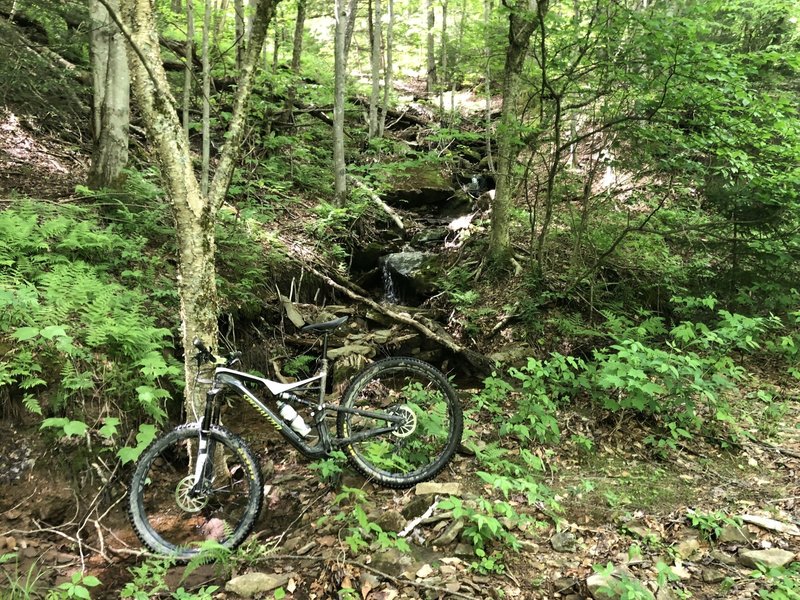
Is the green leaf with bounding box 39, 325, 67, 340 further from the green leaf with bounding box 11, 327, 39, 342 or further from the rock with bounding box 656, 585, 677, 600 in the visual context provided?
the rock with bounding box 656, 585, 677, 600

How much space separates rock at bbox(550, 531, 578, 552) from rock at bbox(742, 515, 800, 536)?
4.29 ft

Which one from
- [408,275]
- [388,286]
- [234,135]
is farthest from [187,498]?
[388,286]

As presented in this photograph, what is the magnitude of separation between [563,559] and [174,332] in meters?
4.34

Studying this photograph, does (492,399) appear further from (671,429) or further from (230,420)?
(230,420)

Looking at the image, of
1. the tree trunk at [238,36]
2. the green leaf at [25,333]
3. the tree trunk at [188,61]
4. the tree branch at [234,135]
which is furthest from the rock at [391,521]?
the tree trunk at [238,36]

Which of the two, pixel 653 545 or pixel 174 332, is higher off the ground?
pixel 174 332

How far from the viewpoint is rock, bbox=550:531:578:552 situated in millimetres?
3280

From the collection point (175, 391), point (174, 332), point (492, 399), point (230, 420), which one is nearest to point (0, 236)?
point (174, 332)

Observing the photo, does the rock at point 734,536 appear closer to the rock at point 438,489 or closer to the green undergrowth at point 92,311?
the rock at point 438,489

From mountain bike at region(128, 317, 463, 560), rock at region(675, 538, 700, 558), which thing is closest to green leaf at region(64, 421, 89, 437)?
mountain bike at region(128, 317, 463, 560)

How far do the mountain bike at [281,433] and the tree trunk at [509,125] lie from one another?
4277 mm

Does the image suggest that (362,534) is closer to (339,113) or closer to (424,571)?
(424,571)

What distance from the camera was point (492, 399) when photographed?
18.8 feet

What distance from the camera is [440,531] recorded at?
11.1 feet
